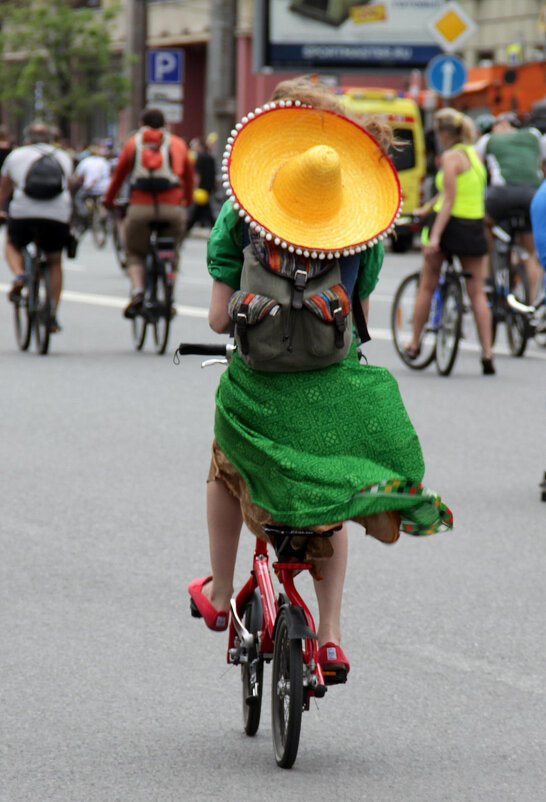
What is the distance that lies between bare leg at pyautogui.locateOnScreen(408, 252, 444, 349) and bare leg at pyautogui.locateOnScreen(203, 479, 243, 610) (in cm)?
842

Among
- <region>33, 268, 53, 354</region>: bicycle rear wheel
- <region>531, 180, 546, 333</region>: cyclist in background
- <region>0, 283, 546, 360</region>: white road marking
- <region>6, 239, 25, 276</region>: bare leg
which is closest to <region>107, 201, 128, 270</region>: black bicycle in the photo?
<region>0, 283, 546, 360</region>: white road marking

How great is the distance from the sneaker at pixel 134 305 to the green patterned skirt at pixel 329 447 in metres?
9.61

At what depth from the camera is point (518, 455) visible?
9664 millimetres

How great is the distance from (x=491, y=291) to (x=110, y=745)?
10271 millimetres

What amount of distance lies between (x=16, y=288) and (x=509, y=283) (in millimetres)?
3925

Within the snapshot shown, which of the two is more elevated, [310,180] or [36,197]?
[310,180]

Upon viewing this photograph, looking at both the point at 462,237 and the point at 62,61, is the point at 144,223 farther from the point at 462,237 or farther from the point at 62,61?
the point at 62,61

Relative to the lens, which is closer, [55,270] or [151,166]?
[151,166]

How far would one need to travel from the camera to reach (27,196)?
13.7 metres

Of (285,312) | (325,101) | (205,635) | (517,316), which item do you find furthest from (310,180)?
(517,316)

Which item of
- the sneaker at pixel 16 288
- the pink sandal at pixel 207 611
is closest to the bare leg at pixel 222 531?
the pink sandal at pixel 207 611

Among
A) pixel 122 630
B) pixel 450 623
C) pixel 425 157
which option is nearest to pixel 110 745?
pixel 122 630

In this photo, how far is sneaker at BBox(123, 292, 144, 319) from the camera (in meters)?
13.9

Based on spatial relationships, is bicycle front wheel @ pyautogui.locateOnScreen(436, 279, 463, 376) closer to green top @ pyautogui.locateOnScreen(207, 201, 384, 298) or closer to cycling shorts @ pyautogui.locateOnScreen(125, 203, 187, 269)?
cycling shorts @ pyautogui.locateOnScreen(125, 203, 187, 269)
